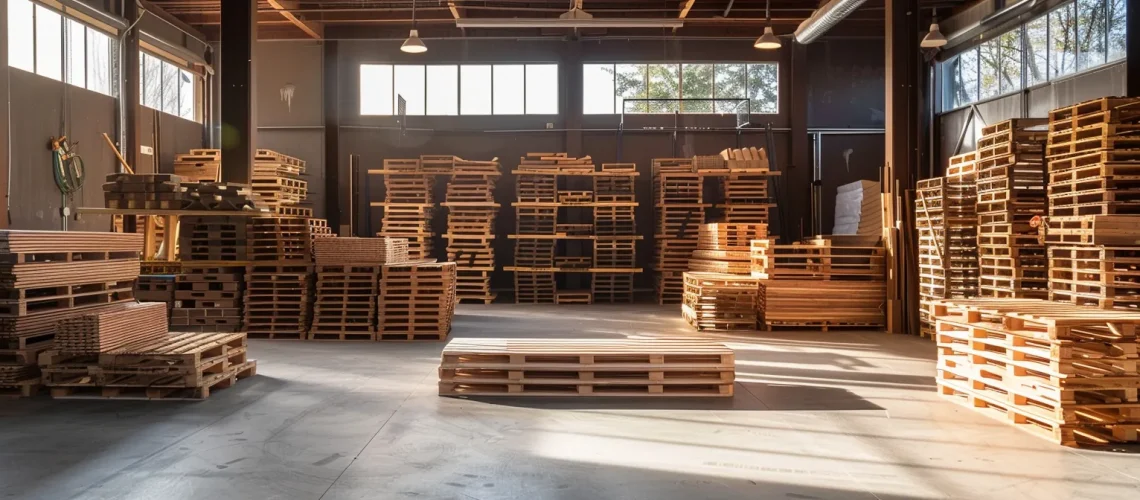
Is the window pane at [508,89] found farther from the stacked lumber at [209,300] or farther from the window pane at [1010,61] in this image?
the window pane at [1010,61]

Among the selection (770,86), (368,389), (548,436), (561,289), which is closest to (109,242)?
(368,389)

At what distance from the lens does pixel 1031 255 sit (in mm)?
10867

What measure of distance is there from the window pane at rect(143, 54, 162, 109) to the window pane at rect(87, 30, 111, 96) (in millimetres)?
1346

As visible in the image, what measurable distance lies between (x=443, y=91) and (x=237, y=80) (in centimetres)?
838

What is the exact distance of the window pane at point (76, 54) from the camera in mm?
15719

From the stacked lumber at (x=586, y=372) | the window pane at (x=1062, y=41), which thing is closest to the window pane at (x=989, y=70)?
the window pane at (x=1062, y=41)

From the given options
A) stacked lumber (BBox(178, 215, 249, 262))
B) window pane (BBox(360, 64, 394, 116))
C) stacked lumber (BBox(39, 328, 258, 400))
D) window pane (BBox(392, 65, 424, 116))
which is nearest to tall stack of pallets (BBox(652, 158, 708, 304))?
window pane (BBox(392, 65, 424, 116))

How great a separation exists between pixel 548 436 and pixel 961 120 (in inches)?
691

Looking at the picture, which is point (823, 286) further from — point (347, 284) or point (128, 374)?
point (128, 374)

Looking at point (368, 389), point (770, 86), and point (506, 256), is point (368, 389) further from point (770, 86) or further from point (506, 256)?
point (770, 86)

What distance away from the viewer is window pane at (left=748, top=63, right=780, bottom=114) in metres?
21.5

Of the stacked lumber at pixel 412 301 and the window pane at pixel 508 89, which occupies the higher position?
the window pane at pixel 508 89

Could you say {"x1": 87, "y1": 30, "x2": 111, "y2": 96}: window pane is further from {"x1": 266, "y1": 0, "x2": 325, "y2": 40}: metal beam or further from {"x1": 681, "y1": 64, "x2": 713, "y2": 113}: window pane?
{"x1": 681, "y1": 64, "x2": 713, "y2": 113}: window pane

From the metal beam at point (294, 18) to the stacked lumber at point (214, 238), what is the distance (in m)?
7.63
